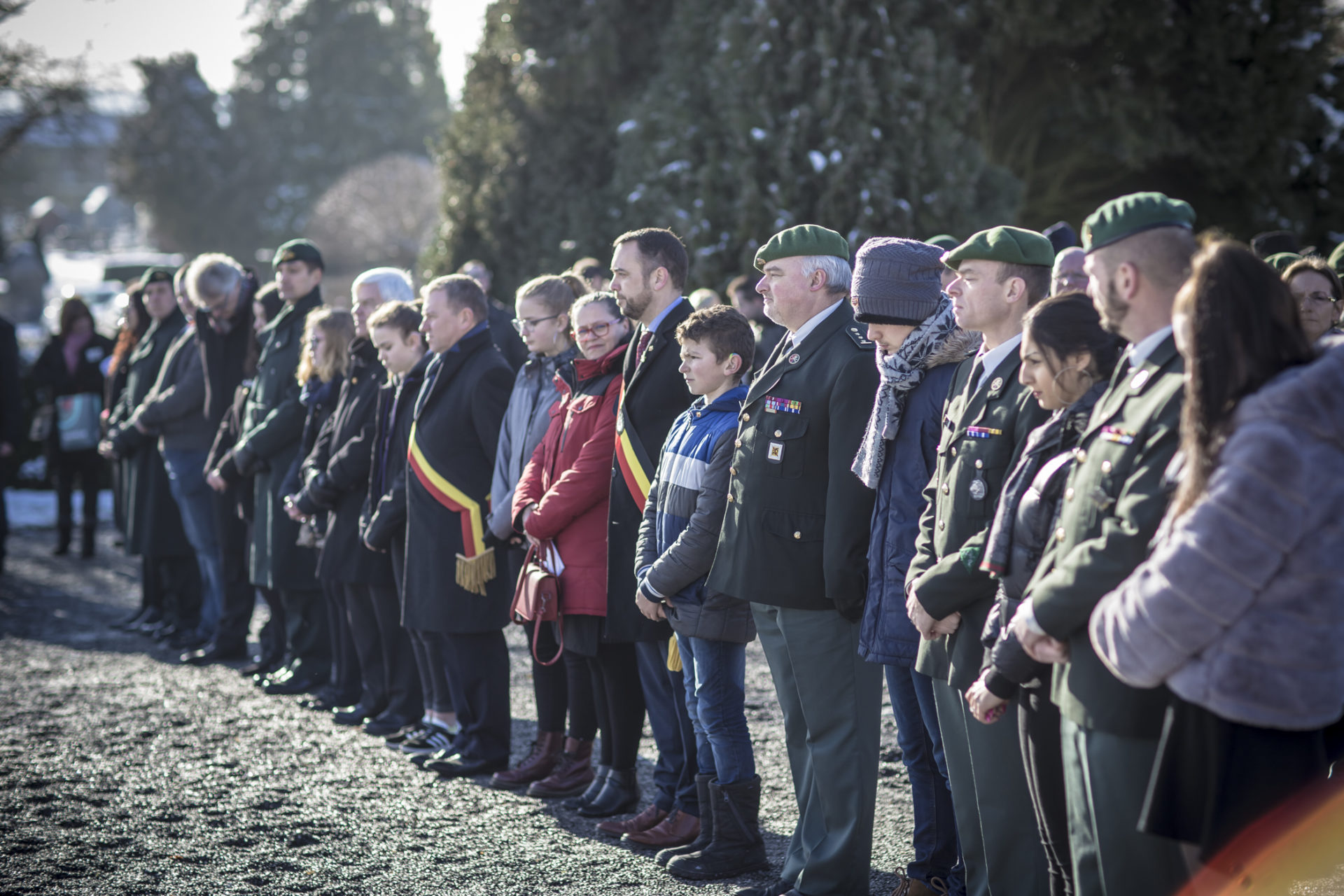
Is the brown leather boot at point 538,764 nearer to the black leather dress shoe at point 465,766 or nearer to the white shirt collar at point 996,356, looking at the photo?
the black leather dress shoe at point 465,766

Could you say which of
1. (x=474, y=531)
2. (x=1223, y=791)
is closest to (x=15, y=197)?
(x=474, y=531)

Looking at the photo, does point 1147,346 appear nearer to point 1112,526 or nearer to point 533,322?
point 1112,526

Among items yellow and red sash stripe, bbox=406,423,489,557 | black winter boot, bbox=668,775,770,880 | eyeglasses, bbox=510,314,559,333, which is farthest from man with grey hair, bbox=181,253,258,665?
black winter boot, bbox=668,775,770,880

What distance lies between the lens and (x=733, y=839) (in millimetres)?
4359

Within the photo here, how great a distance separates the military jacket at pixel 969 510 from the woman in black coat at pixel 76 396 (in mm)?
10186

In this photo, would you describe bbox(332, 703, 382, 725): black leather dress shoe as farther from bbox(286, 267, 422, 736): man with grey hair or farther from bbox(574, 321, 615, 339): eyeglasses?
bbox(574, 321, 615, 339): eyeglasses

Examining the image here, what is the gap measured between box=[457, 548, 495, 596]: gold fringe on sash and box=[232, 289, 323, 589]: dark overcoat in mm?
1979

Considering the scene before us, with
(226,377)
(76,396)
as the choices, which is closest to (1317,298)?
(226,377)

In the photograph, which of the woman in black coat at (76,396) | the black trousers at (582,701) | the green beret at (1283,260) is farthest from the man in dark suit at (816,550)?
the woman in black coat at (76,396)

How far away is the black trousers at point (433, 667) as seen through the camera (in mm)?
5945

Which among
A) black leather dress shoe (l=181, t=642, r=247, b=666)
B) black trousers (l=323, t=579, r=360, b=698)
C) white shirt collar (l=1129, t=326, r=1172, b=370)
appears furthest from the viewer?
black leather dress shoe (l=181, t=642, r=247, b=666)

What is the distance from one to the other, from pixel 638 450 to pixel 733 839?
58.1 inches

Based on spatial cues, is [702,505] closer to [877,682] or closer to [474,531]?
[877,682]

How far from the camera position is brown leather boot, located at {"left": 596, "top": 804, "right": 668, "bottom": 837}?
4.80 metres
